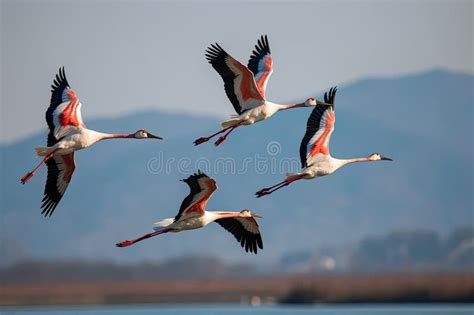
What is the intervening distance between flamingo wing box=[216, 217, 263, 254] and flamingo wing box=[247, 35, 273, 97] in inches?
123

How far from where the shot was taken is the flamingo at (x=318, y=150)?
22234 mm

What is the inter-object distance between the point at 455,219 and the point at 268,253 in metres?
42.1

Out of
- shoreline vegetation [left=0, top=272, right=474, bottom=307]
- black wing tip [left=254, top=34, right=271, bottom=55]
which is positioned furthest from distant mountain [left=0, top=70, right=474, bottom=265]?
black wing tip [left=254, top=34, right=271, bottom=55]

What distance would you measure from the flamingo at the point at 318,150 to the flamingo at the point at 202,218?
80 centimetres

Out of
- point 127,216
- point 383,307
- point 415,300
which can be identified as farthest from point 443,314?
point 127,216

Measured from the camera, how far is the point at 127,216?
18238 centimetres

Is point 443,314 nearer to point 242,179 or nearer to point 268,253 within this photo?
point 268,253

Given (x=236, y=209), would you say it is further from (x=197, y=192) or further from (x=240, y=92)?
(x=197, y=192)

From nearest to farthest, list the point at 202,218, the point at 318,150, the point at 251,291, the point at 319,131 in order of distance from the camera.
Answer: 1. the point at 202,218
2. the point at 318,150
3. the point at 319,131
4. the point at 251,291

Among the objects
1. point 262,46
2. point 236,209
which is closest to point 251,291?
point 262,46

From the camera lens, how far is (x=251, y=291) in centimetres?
8406

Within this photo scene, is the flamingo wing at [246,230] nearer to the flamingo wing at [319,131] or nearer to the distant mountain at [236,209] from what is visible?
the flamingo wing at [319,131]

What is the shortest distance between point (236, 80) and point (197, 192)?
4.01m

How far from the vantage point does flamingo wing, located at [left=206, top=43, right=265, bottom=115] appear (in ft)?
70.9
